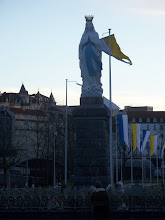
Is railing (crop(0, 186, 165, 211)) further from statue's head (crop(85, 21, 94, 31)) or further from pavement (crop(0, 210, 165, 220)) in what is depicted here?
statue's head (crop(85, 21, 94, 31))

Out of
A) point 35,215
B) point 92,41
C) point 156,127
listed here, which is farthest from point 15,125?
point 35,215

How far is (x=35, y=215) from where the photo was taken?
3144cm

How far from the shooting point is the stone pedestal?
132 feet

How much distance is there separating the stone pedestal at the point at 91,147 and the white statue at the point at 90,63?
1.64 meters

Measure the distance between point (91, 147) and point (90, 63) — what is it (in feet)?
18.2

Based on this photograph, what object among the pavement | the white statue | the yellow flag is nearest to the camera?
the pavement

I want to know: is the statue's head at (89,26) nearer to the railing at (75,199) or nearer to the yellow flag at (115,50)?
the yellow flag at (115,50)

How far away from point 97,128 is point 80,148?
1.58m

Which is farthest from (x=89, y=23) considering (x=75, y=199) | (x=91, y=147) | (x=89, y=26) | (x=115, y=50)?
(x=75, y=199)

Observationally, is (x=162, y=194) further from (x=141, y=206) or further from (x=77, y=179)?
(x=77, y=179)

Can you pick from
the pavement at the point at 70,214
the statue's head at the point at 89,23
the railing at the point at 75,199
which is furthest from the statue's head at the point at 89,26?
the pavement at the point at 70,214

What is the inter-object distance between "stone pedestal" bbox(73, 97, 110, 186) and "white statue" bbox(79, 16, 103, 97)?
1.64 m

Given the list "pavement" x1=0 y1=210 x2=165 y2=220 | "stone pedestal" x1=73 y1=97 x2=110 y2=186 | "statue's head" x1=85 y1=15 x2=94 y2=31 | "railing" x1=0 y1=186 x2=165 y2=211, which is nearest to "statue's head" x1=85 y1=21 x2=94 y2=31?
"statue's head" x1=85 y1=15 x2=94 y2=31

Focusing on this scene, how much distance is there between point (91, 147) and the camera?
4075 centimetres
